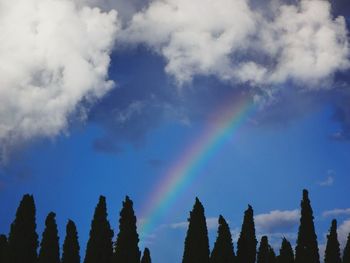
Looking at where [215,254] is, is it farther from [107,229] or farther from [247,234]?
[107,229]

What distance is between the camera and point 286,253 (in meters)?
75.5

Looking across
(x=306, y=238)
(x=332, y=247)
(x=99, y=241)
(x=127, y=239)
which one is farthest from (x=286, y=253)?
(x=99, y=241)

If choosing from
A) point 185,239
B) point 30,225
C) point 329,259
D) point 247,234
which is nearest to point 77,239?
point 30,225

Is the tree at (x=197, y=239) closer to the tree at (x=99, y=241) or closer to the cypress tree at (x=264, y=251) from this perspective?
the tree at (x=99, y=241)

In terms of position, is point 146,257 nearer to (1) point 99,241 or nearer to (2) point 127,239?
(1) point 99,241

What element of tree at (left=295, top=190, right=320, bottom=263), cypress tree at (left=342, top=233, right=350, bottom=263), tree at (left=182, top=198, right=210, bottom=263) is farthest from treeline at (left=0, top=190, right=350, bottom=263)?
cypress tree at (left=342, top=233, right=350, bottom=263)

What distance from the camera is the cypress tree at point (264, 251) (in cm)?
7731

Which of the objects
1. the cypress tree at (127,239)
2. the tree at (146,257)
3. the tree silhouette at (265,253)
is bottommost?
the cypress tree at (127,239)

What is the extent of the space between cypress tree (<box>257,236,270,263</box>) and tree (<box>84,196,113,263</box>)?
2942 cm

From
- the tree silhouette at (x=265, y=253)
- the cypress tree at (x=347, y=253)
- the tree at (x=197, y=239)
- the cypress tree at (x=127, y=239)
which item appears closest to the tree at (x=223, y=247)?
the tree at (x=197, y=239)

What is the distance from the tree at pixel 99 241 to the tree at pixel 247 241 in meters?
16.3

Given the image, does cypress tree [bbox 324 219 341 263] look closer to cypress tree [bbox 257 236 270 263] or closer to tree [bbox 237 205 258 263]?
cypress tree [bbox 257 236 270 263]

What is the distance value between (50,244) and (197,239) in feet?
52.1

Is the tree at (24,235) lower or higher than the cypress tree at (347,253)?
lower
